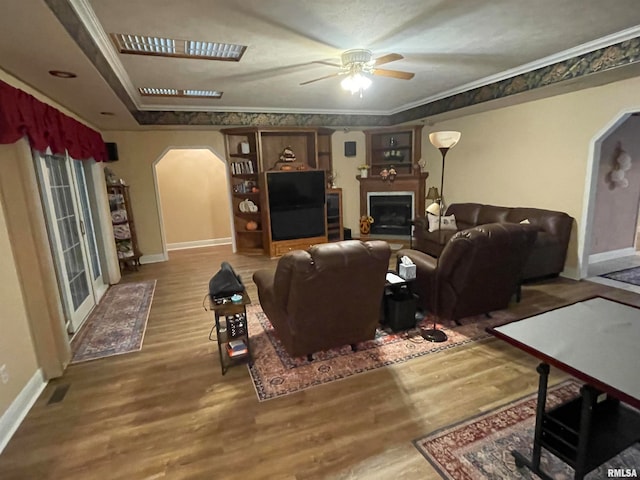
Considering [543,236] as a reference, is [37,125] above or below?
above

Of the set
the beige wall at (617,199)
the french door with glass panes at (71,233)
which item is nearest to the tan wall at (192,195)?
the french door with glass panes at (71,233)

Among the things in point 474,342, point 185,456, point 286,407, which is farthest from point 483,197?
point 185,456

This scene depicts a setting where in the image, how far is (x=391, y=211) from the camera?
23.6ft

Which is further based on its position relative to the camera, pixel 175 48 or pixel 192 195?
pixel 192 195

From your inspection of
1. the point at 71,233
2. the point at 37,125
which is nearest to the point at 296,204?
the point at 71,233

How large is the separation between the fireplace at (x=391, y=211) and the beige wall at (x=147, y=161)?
333 cm

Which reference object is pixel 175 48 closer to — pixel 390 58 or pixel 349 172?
pixel 390 58

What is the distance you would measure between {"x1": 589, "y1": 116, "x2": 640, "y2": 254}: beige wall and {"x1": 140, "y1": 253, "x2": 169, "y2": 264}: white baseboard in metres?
7.29

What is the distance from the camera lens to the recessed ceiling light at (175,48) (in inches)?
111

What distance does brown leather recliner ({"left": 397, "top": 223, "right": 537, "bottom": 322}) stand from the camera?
2.89 meters

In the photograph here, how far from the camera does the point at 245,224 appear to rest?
22.2 ft

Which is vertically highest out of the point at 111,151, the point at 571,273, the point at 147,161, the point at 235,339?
the point at 111,151

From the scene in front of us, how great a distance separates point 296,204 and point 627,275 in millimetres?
5182

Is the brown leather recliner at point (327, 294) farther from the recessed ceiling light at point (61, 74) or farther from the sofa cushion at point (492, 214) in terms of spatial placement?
the sofa cushion at point (492, 214)
